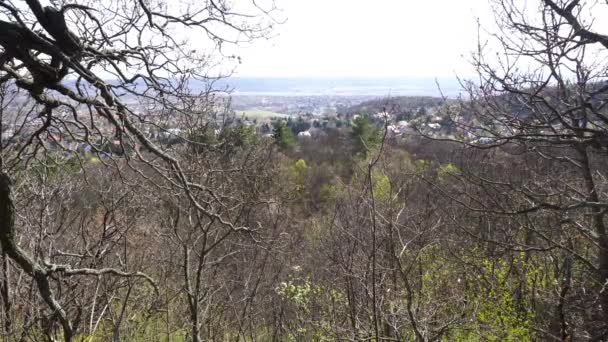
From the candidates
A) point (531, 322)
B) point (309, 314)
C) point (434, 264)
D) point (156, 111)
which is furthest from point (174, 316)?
point (156, 111)

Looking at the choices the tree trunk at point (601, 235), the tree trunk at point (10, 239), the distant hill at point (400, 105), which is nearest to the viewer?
the tree trunk at point (10, 239)

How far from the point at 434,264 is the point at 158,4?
8911 millimetres

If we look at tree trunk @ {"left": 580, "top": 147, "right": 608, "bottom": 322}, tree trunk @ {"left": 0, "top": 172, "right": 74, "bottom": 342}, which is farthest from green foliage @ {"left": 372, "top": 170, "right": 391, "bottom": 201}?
tree trunk @ {"left": 0, "top": 172, "right": 74, "bottom": 342}

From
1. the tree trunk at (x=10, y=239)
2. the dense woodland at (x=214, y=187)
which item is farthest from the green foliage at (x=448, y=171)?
the tree trunk at (x=10, y=239)

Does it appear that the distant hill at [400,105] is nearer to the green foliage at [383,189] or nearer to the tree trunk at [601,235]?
the green foliage at [383,189]

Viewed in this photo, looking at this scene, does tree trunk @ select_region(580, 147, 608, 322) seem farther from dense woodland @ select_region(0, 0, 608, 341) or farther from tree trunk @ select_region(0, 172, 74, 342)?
tree trunk @ select_region(0, 172, 74, 342)

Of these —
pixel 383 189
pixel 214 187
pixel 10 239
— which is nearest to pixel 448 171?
pixel 214 187

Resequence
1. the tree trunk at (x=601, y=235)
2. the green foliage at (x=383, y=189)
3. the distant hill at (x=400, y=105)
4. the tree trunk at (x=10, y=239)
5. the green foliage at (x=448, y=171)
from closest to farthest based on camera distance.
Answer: the tree trunk at (x=10, y=239)
the distant hill at (x=400, y=105)
the tree trunk at (x=601, y=235)
the green foliage at (x=448, y=171)
the green foliage at (x=383, y=189)

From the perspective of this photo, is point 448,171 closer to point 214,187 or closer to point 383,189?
point 214,187

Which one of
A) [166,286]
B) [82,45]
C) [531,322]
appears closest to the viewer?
[82,45]

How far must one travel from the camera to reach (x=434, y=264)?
1108 cm

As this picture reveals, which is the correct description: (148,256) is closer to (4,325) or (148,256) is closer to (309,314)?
(309,314)

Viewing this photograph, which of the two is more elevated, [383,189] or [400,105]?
[400,105]

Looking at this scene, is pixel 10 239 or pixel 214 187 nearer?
pixel 10 239
